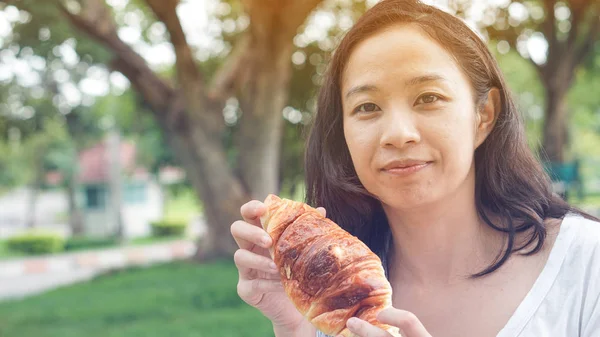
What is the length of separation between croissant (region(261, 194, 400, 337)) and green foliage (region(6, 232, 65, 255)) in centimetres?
2964

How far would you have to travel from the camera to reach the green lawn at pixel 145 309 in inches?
343

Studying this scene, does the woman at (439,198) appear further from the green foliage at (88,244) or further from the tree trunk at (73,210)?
the tree trunk at (73,210)

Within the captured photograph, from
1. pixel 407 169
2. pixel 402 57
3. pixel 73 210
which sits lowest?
pixel 73 210

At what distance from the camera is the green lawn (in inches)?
343

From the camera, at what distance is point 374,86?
2068 millimetres

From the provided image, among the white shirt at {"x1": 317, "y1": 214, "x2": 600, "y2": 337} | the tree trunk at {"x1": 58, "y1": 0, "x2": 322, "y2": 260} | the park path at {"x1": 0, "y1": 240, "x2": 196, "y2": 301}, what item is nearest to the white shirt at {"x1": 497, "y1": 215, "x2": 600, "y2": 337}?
the white shirt at {"x1": 317, "y1": 214, "x2": 600, "y2": 337}

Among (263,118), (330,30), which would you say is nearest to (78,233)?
(330,30)

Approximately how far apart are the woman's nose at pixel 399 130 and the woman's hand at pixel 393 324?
577 mm

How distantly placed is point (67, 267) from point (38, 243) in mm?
9381

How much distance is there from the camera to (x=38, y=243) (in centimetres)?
2962

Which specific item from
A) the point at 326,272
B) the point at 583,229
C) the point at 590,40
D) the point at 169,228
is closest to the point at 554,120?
the point at 590,40

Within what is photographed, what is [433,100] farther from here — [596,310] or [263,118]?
[263,118]

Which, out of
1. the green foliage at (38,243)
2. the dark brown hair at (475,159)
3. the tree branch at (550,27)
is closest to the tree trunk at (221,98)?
the tree branch at (550,27)

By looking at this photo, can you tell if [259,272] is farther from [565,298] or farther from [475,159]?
[565,298]
